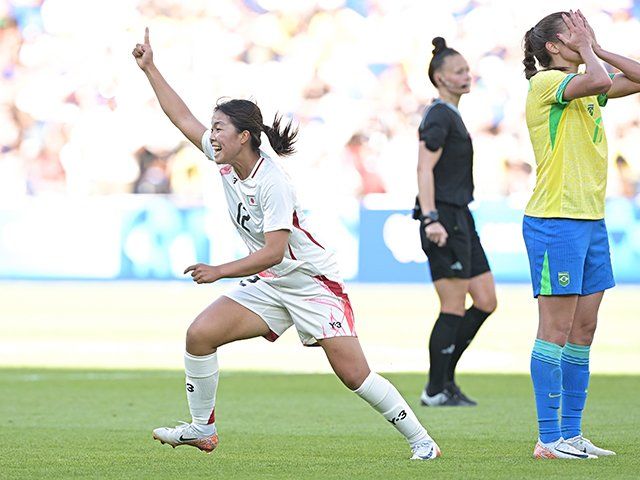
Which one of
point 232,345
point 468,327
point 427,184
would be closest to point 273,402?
point 468,327

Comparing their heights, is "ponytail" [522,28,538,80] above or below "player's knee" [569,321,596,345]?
above

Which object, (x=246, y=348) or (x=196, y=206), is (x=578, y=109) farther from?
(x=196, y=206)

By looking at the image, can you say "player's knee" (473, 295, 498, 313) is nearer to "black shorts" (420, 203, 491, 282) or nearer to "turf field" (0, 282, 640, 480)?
"black shorts" (420, 203, 491, 282)

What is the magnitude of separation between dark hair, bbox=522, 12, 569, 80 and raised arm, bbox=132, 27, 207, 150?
5.35ft

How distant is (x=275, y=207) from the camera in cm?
572

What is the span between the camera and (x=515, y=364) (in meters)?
11.6

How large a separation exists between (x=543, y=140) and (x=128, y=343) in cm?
845

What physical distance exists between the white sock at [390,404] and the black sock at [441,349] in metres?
2.71

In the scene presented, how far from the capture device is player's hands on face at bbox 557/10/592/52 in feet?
18.7

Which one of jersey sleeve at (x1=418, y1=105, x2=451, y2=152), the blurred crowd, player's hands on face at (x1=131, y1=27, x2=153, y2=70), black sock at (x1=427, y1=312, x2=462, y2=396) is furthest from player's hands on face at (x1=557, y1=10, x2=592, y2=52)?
the blurred crowd

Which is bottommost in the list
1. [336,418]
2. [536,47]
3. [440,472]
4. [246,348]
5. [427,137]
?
[246,348]

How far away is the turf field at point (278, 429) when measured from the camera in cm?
560

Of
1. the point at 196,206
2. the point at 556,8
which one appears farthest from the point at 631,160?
the point at 196,206

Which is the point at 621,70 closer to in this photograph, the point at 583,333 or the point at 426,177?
the point at 583,333
